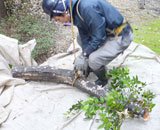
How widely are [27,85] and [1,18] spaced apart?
2.68 metres

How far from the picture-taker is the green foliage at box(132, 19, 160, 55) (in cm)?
423

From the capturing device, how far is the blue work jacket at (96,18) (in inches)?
90.3

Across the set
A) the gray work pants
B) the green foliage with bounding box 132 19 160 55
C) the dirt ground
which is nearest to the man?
the gray work pants

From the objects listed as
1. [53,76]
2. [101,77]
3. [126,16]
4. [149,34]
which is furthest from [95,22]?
[126,16]

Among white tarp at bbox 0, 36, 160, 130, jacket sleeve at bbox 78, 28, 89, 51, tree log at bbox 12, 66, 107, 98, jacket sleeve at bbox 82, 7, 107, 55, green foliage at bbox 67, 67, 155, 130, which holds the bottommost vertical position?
white tarp at bbox 0, 36, 160, 130

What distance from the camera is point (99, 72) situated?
2.88 m

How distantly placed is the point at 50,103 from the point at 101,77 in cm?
83

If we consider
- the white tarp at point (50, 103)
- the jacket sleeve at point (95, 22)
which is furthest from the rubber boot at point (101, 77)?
the jacket sleeve at point (95, 22)

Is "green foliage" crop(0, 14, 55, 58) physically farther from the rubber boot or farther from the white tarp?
the rubber boot

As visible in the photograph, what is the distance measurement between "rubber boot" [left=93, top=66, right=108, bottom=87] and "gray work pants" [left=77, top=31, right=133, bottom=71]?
0.15 metres

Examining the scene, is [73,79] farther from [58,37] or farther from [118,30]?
[58,37]

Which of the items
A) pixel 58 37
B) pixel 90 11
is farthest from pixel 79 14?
pixel 58 37

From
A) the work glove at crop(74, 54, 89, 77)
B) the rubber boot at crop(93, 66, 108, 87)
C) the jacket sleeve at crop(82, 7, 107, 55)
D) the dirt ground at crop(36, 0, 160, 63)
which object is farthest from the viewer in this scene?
the dirt ground at crop(36, 0, 160, 63)

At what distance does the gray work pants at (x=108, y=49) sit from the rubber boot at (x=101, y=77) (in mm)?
150
